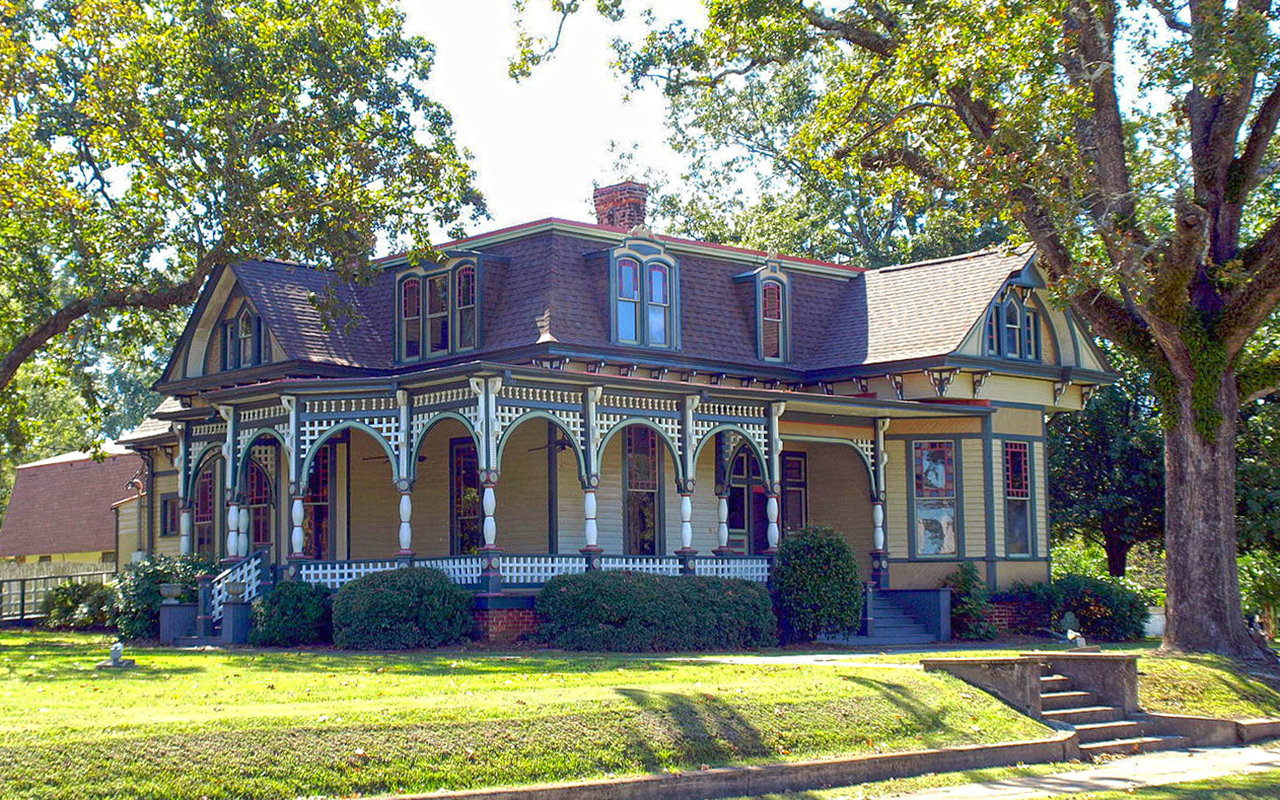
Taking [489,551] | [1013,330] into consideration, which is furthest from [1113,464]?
[489,551]

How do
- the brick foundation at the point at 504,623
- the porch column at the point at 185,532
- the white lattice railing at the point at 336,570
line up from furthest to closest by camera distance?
the porch column at the point at 185,532, the white lattice railing at the point at 336,570, the brick foundation at the point at 504,623

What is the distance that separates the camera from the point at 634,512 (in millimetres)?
28094

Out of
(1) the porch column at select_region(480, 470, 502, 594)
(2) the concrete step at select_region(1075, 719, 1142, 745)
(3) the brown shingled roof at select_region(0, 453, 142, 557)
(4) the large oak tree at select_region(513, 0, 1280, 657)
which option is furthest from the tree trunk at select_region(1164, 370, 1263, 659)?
(3) the brown shingled roof at select_region(0, 453, 142, 557)

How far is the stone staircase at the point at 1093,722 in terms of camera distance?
55.7ft

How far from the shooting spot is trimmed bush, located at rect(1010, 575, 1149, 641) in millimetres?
29703

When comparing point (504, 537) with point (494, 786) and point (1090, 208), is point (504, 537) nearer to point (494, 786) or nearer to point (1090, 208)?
Answer: point (1090, 208)

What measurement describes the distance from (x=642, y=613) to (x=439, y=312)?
9.87 meters

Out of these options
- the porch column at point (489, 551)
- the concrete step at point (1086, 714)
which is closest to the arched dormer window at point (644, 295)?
the porch column at point (489, 551)

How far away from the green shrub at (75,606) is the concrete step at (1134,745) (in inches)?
768

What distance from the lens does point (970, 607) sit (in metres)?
28.5

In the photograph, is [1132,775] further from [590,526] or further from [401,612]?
[401,612]

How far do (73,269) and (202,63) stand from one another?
469cm

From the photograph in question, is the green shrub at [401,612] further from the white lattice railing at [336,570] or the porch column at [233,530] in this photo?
the porch column at [233,530]

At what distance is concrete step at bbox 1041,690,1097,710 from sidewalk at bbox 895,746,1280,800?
1080 mm
